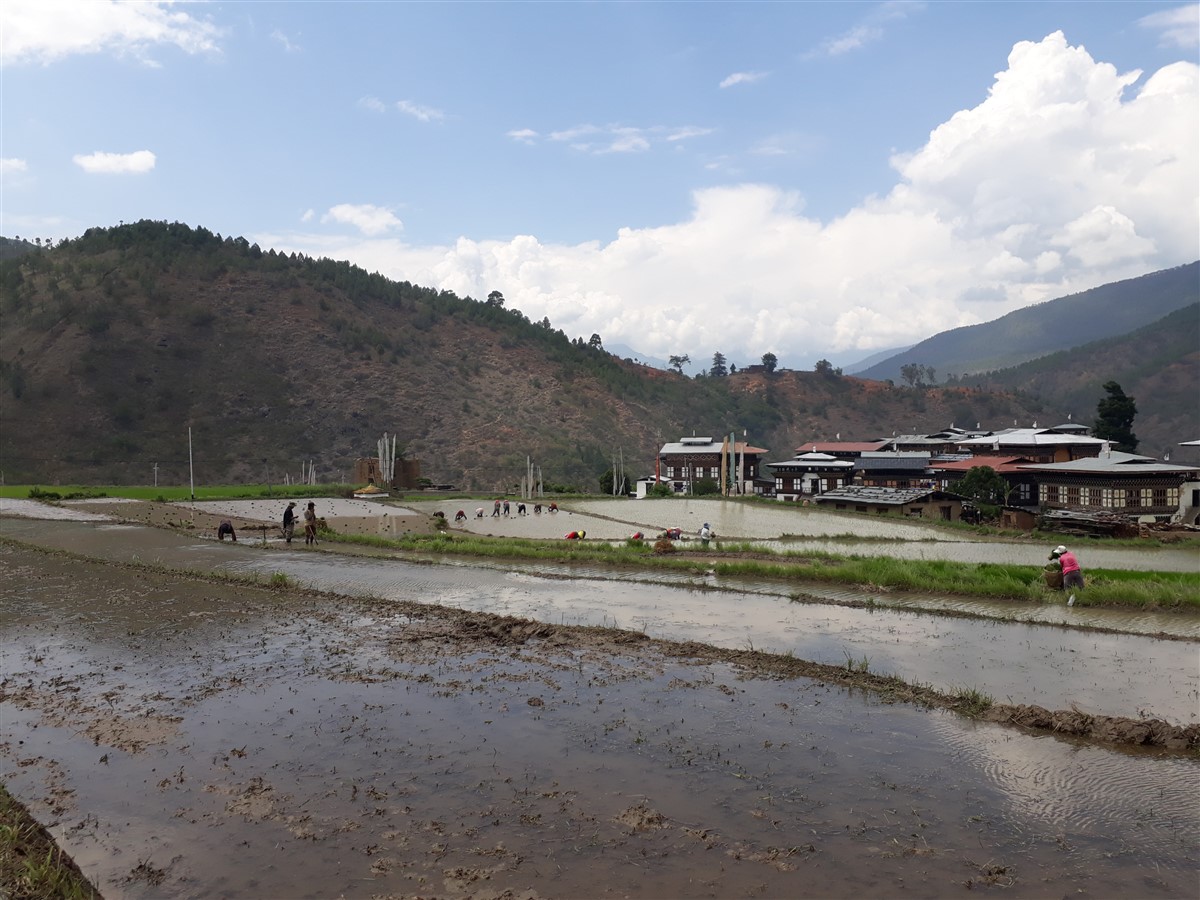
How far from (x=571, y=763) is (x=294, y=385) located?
80.7 m

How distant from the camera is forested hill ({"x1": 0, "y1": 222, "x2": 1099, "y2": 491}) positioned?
70.2m

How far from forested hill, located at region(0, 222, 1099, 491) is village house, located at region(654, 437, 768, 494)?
5874 mm

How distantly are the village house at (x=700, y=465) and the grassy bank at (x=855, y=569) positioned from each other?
43.9 metres

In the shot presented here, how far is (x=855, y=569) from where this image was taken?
67.2 ft

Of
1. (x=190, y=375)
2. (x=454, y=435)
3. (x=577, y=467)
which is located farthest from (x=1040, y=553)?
(x=190, y=375)

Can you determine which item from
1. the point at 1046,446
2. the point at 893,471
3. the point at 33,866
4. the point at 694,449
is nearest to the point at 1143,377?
the point at 1046,446

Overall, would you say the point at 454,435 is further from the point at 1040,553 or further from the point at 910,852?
the point at 910,852

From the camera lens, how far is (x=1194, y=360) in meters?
119

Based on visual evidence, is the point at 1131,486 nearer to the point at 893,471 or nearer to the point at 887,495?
the point at 887,495

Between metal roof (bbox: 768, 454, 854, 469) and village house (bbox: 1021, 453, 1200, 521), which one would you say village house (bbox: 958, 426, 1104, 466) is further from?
village house (bbox: 1021, 453, 1200, 521)

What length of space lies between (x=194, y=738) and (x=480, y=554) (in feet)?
55.8

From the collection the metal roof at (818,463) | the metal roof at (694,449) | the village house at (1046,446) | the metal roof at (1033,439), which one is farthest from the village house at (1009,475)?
the metal roof at (694,449)

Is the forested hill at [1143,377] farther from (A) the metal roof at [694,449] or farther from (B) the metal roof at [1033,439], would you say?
(A) the metal roof at [694,449]

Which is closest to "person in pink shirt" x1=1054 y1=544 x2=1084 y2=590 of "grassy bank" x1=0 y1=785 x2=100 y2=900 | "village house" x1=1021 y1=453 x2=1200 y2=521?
"grassy bank" x1=0 y1=785 x2=100 y2=900
